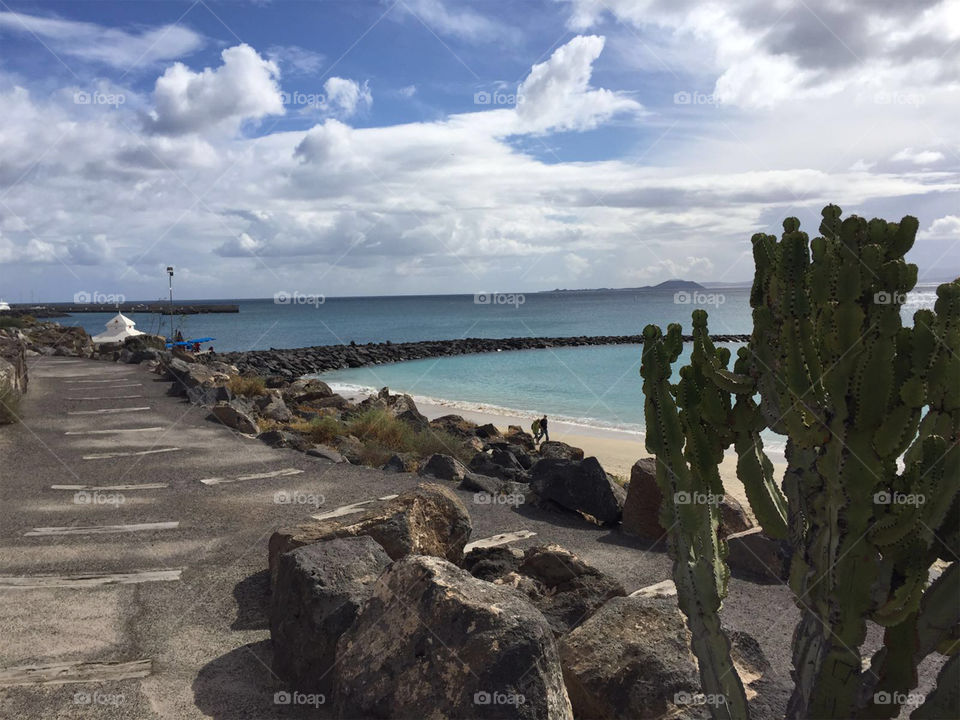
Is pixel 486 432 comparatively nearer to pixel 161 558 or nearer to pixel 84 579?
pixel 161 558

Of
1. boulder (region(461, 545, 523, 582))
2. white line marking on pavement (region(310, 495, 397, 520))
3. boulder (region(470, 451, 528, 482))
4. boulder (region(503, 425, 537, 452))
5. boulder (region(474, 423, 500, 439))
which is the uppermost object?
boulder (region(461, 545, 523, 582))

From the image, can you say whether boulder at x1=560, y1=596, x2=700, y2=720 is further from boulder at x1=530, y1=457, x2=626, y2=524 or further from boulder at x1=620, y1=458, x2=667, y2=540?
boulder at x1=530, y1=457, x2=626, y2=524

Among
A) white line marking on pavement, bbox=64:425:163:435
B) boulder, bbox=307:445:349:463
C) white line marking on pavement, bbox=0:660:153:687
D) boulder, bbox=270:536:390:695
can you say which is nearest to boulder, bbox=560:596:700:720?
boulder, bbox=270:536:390:695

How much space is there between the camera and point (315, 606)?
553 cm

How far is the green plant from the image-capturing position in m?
3.53

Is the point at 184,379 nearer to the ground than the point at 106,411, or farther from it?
farther from it

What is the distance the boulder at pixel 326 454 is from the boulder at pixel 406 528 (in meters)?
5.50

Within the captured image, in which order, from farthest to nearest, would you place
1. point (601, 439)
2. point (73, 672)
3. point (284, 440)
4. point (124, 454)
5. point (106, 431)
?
point (601, 439) < point (106, 431) < point (284, 440) < point (124, 454) < point (73, 672)

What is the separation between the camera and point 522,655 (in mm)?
4352

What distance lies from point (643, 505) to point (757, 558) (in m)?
1.65

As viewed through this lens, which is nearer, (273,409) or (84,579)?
(84,579)

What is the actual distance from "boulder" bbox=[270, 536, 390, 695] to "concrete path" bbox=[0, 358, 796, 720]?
0.26 metres

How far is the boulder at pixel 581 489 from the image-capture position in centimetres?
1038

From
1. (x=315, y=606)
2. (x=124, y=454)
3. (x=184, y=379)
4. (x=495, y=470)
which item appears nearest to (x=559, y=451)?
(x=495, y=470)
